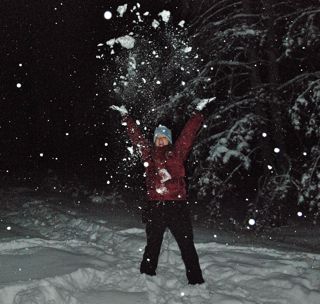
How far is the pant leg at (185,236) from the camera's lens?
17.7 feet

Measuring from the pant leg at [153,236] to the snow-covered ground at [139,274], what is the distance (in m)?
0.16

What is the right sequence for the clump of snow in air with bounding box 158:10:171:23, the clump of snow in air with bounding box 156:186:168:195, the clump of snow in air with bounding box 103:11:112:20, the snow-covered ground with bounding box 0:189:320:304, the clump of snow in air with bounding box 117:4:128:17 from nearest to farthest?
the snow-covered ground with bounding box 0:189:320:304 < the clump of snow in air with bounding box 156:186:168:195 < the clump of snow in air with bounding box 158:10:171:23 < the clump of snow in air with bounding box 117:4:128:17 < the clump of snow in air with bounding box 103:11:112:20

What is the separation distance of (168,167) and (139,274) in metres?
1.60

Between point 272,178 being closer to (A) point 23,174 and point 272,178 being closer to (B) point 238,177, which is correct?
(B) point 238,177

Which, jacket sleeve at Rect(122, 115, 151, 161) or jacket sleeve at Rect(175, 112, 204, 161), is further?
→ jacket sleeve at Rect(122, 115, 151, 161)

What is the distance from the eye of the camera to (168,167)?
5426 mm

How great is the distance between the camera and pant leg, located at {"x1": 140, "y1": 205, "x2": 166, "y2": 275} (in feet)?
17.9

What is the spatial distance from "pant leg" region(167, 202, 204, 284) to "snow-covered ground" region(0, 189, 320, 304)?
0.52 feet

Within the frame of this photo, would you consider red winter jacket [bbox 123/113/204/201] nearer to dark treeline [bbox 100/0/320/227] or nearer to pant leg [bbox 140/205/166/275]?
pant leg [bbox 140/205/166/275]

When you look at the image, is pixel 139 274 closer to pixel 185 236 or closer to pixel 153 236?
pixel 153 236

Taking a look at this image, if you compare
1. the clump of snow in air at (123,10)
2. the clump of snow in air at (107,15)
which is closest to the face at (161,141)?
the clump of snow in air at (123,10)

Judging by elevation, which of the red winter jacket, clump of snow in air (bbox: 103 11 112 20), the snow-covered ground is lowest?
the snow-covered ground

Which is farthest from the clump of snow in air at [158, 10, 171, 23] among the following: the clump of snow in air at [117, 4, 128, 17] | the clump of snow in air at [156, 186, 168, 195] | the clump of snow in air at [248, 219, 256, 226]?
the clump of snow in air at [156, 186, 168, 195]

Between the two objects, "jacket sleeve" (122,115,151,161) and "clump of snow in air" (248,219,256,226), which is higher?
"jacket sleeve" (122,115,151,161)
